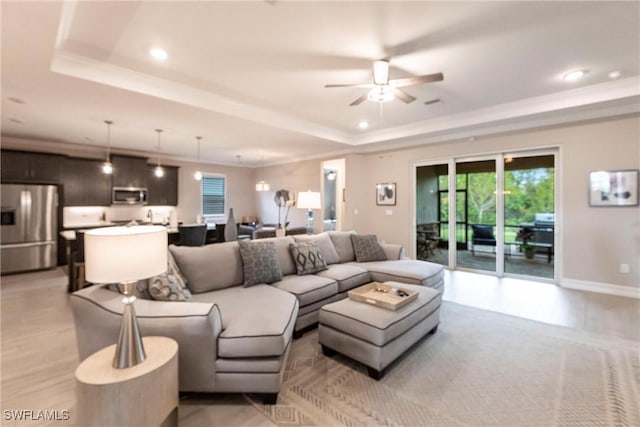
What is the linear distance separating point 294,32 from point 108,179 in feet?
20.7

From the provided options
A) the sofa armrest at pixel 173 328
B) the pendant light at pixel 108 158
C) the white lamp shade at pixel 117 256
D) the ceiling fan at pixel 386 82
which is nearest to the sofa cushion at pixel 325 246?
the ceiling fan at pixel 386 82

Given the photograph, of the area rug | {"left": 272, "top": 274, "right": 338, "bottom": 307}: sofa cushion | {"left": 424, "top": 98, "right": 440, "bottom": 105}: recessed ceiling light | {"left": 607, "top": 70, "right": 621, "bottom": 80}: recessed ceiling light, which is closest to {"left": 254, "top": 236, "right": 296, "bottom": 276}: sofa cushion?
{"left": 272, "top": 274, "right": 338, "bottom": 307}: sofa cushion

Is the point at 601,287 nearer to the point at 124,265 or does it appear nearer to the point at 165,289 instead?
the point at 165,289

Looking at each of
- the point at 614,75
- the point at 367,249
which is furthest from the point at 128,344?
the point at 614,75

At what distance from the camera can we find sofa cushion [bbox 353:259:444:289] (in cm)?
353

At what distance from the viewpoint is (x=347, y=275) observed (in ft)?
11.6

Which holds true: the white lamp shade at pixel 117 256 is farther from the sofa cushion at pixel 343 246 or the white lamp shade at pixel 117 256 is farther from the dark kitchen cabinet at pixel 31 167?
the dark kitchen cabinet at pixel 31 167

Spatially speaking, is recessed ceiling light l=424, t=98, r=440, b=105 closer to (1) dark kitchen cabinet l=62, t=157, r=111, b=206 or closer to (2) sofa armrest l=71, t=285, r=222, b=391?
(2) sofa armrest l=71, t=285, r=222, b=391

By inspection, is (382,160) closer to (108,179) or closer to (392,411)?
(392,411)

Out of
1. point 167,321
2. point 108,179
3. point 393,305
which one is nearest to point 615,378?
point 393,305

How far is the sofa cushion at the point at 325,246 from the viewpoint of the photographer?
402 centimetres

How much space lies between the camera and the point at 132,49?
9.15 feet

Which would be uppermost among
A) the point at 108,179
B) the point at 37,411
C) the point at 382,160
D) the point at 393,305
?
the point at 382,160

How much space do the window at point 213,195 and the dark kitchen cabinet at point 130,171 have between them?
5.68ft
